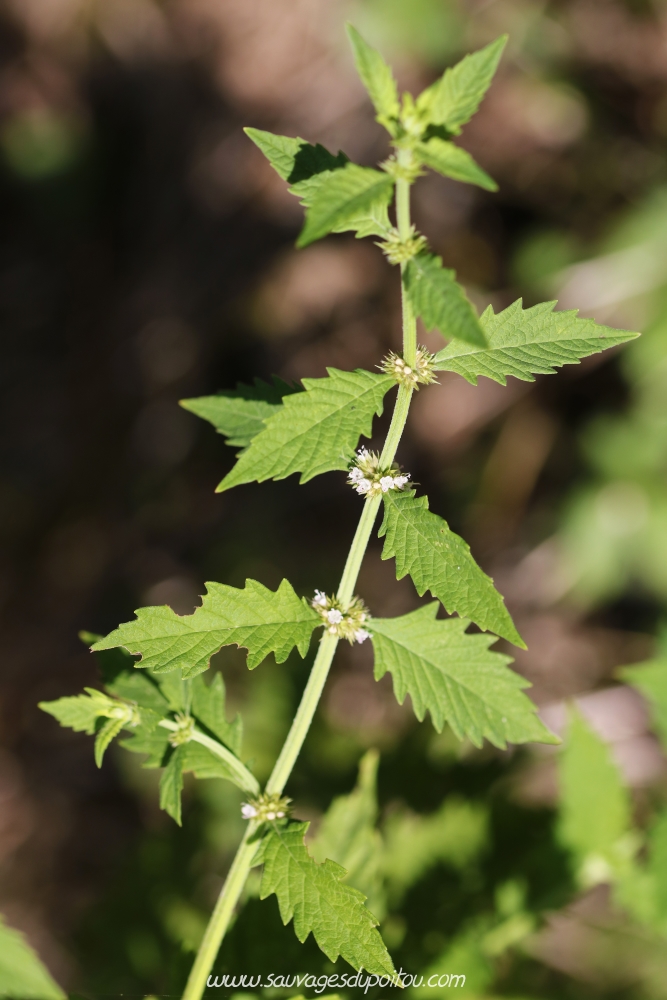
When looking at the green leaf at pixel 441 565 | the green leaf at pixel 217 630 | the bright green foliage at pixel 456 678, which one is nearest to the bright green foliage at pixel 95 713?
the green leaf at pixel 217 630

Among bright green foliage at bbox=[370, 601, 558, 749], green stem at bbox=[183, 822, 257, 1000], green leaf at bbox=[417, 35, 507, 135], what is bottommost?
green stem at bbox=[183, 822, 257, 1000]

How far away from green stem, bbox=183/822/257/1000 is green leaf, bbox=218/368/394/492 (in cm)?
73

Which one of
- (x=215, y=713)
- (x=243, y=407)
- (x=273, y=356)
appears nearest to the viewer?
(x=215, y=713)

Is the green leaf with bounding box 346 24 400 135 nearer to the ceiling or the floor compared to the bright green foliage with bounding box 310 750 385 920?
nearer to the ceiling

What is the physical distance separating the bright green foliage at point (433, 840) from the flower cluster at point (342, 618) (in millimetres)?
1539

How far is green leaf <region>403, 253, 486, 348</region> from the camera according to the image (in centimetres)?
118

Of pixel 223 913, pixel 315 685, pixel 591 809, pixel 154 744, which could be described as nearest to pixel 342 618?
pixel 315 685

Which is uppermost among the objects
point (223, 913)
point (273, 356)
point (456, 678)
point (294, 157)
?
point (273, 356)

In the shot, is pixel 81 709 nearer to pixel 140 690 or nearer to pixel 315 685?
pixel 140 690

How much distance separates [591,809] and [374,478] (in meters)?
1.69

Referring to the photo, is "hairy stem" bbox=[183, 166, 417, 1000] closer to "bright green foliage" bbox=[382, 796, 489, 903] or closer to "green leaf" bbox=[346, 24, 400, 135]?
"green leaf" bbox=[346, 24, 400, 135]

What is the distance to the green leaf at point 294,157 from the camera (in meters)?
1.42

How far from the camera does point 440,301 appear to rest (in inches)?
48.6

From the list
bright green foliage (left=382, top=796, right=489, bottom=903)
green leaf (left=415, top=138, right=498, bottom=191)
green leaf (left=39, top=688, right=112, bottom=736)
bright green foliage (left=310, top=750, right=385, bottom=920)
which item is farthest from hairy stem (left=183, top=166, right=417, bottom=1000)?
bright green foliage (left=382, top=796, right=489, bottom=903)
